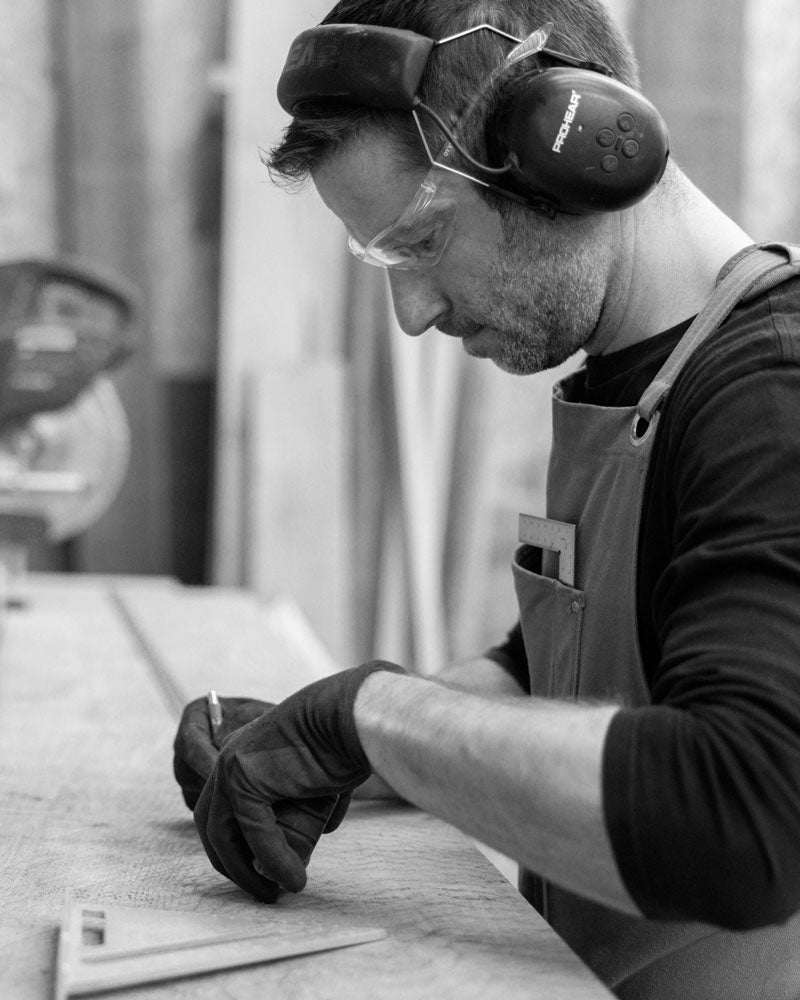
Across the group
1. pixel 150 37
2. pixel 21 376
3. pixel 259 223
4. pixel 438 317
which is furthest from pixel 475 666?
pixel 150 37

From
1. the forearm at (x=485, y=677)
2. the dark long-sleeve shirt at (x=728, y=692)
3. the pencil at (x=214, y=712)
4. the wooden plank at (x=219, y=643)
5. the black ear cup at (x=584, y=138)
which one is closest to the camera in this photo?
the dark long-sleeve shirt at (x=728, y=692)

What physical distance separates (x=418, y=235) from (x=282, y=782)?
57cm

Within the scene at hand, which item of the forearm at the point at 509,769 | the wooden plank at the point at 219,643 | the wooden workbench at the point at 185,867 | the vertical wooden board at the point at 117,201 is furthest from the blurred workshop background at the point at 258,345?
the forearm at the point at 509,769

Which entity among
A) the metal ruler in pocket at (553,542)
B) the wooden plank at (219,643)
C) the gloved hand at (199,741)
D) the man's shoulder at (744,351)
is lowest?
the wooden plank at (219,643)

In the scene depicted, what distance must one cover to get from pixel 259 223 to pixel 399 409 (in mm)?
759

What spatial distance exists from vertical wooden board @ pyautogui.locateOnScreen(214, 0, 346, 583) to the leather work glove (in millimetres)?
2975

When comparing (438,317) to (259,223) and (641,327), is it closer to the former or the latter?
(641,327)

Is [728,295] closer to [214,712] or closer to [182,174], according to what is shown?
[214,712]

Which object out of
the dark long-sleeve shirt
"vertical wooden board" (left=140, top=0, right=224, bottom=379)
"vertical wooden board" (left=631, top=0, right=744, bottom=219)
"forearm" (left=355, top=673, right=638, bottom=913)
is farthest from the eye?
"vertical wooden board" (left=140, top=0, right=224, bottom=379)

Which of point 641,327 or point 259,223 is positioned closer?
point 641,327

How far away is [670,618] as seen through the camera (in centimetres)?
98

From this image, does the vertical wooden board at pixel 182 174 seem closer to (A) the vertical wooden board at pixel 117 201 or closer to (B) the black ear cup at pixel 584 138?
(A) the vertical wooden board at pixel 117 201

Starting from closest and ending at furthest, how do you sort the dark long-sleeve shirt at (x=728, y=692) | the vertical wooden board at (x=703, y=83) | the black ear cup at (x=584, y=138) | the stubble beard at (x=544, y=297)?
the dark long-sleeve shirt at (x=728, y=692) → the black ear cup at (x=584, y=138) → the stubble beard at (x=544, y=297) → the vertical wooden board at (x=703, y=83)

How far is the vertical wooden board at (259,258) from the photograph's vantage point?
3877 mm
